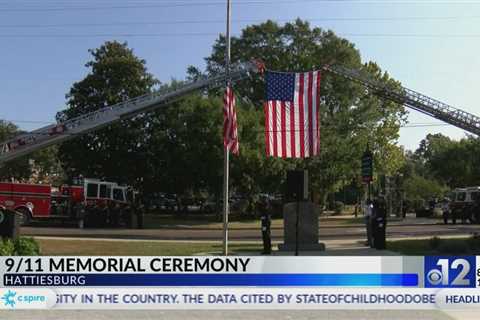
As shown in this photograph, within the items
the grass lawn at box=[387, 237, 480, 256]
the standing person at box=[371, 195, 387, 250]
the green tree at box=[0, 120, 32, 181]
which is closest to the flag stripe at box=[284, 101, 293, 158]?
the standing person at box=[371, 195, 387, 250]

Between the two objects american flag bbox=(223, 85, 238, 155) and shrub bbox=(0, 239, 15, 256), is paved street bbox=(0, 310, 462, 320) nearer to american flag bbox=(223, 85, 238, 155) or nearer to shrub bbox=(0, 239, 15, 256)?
shrub bbox=(0, 239, 15, 256)

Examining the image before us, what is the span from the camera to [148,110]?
146 feet

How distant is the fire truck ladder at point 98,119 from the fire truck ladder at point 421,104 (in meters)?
11.5

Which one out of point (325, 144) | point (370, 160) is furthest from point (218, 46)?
point (370, 160)

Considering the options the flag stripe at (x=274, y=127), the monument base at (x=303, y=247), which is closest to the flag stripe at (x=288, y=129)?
the flag stripe at (x=274, y=127)

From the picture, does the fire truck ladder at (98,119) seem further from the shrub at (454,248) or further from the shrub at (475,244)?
the shrub at (454,248)

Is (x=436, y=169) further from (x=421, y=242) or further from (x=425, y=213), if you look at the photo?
(x=421, y=242)

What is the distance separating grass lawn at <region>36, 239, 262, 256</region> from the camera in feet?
67.9

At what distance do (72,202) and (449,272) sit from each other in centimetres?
3229

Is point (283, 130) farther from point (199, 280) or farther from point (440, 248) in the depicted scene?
point (199, 280)

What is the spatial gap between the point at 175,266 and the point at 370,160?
18.1 m

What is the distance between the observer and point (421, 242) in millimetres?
Answer: 25562

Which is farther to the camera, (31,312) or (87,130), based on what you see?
(87,130)

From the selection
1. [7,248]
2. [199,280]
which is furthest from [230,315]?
[7,248]
